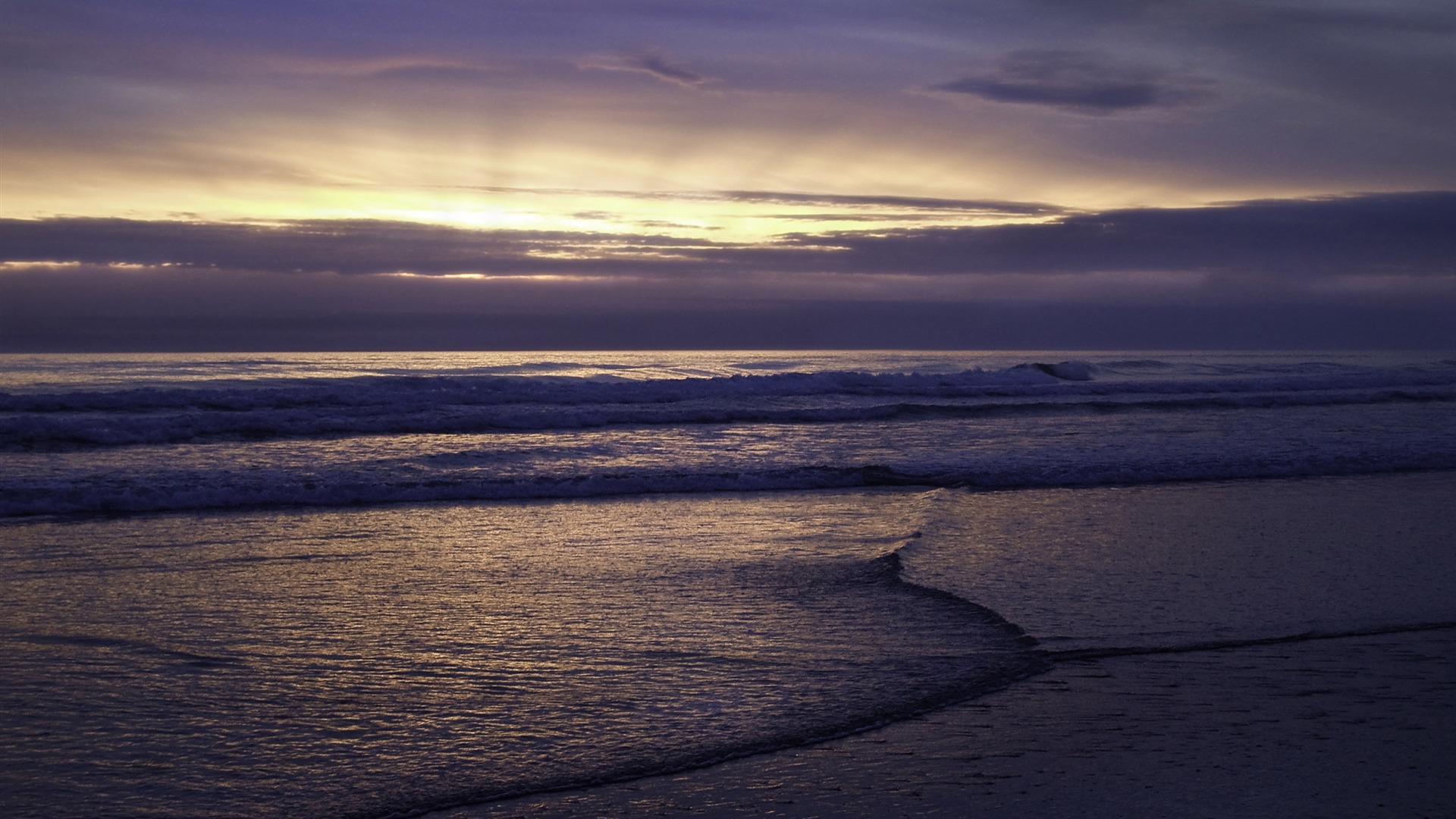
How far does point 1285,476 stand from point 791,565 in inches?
295

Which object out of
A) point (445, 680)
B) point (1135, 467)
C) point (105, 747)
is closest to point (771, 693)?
point (445, 680)

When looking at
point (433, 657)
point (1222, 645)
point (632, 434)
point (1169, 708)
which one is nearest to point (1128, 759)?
point (1169, 708)

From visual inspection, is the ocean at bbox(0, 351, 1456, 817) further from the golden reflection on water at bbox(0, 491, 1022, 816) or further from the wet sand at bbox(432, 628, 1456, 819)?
the wet sand at bbox(432, 628, 1456, 819)

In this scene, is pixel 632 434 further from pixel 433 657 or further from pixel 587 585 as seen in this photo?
pixel 433 657

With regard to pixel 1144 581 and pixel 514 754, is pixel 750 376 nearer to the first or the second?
pixel 1144 581

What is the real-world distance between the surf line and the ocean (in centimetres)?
2

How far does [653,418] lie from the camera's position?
19125 millimetres

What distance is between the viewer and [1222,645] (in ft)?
15.3

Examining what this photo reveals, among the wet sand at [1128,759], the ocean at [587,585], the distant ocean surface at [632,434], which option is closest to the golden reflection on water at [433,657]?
the ocean at [587,585]

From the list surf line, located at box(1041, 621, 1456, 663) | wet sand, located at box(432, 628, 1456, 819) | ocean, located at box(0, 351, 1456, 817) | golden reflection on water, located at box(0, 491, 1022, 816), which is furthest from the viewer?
surf line, located at box(1041, 621, 1456, 663)

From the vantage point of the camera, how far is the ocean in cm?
348

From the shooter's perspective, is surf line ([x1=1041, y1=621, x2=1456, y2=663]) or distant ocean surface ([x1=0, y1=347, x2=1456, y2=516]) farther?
distant ocean surface ([x1=0, y1=347, x2=1456, y2=516])

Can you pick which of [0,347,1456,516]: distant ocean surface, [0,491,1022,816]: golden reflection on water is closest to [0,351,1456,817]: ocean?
[0,491,1022,816]: golden reflection on water

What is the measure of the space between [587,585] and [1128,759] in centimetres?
337
